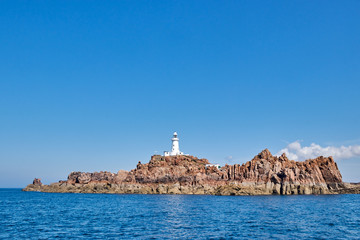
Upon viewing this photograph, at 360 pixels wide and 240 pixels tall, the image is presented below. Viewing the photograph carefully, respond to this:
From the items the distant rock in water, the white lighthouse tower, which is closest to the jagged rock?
the distant rock in water

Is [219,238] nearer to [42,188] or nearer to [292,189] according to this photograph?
[292,189]

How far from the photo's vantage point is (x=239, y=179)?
121 meters

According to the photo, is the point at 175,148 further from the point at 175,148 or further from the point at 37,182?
the point at 37,182

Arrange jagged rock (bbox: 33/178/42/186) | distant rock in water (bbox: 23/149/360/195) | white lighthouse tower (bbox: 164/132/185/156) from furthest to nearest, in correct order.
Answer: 1. jagged rock (bbox: 33/178/42/186)
2. white lighthouse tower (bbox: 164/132/185/156)
3. distant rock in water (bbox: 23/149/360/195)

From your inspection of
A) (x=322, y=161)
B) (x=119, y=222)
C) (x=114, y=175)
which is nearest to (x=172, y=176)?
(x=114, y=175)

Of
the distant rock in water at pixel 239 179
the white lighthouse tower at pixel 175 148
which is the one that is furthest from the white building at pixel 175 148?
the distant rock in water at pixel 239 179

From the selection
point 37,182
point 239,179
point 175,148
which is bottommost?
point 37,182

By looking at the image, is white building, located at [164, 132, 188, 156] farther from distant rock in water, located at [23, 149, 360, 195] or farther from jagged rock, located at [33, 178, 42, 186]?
jagged rock, located at [33, 178, 42, 186]

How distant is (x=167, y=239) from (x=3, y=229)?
21113 millimetres

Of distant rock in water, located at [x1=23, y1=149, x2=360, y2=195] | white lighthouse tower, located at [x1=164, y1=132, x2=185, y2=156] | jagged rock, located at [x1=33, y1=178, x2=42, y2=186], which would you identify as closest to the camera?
distant rock in water, located at [x1=23, y1=149, x2=360, y2=195]

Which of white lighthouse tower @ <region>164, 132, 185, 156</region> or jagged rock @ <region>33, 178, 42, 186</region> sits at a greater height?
white lighthouse tower @ <region>164, 132, 185, 156</region>

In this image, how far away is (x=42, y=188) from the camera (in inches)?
6998

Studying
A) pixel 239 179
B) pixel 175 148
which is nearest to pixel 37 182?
pixel 175 148

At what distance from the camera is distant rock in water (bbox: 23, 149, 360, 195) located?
4432 inches
